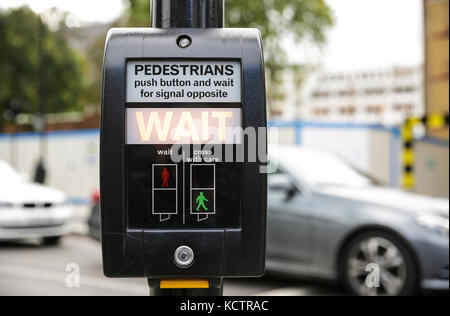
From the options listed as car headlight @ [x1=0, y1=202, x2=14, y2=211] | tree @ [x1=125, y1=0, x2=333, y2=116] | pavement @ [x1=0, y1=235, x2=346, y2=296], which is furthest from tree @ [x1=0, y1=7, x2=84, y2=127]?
pavement @ [x1=0, y1=235, x2=346, y2=296]

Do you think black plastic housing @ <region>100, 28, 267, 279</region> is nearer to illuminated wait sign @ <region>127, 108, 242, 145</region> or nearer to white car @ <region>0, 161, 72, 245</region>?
illuminated wait sign @ <region>127, 108, 242, 145</region>

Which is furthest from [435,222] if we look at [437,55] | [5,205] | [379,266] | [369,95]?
[369,95]

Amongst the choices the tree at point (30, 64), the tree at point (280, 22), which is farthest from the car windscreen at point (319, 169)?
the tree at point (30, 64)

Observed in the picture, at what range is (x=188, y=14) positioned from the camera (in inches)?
77.2

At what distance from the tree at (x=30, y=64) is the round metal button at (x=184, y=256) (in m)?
36.0

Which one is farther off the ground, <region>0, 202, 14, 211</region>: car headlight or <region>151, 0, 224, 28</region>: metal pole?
<region>151, 0, 224, 28</region>: metal pole

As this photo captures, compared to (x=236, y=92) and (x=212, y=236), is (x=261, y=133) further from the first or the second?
(x=212, y=236)

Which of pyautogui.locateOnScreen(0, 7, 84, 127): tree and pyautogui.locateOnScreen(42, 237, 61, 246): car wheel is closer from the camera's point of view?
pyautogui.locateOnScreen(42, 237, 61, 246): car wheel

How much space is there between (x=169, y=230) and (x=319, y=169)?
5218mm

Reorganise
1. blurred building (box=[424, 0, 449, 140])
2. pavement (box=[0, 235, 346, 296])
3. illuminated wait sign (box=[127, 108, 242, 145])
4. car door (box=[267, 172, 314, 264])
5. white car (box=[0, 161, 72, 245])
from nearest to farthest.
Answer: illuminated wait sign (box=[127, 108, 242, 145]) → blurred building (box=[424, 0, 449, 140]) → car door (box=[267, 172, 314, 264]) → pavement (box=[0, 235, 346, 296]) → white car (box=[0, 161, 72, 245])

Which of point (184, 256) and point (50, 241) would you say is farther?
point (50, 241)

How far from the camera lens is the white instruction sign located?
5.72 feet

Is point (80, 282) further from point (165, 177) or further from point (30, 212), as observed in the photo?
point (165, 177)
